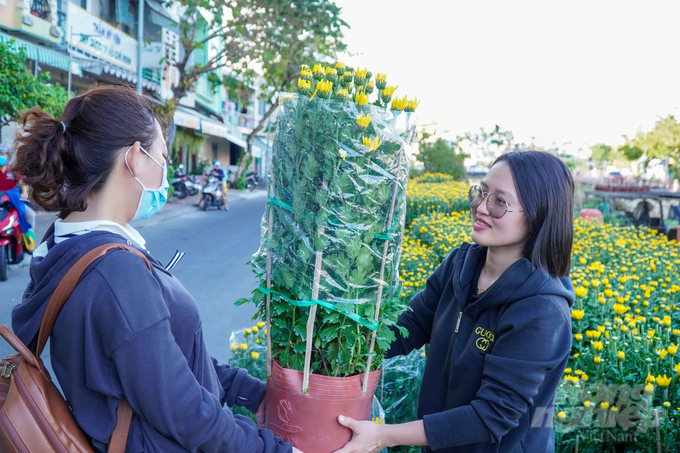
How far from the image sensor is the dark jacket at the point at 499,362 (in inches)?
57.7

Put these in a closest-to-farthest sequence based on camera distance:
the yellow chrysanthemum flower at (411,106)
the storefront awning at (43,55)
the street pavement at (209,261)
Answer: the yellow chrysanthemum flower at (411,106)
the street pavement at (209,261)
the storefront awning at (43,55)

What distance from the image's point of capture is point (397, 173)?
151 cm

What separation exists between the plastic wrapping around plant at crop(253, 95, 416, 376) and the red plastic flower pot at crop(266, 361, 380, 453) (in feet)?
0.16

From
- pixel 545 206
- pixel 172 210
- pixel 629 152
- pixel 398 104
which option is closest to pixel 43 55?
pixel 172 210

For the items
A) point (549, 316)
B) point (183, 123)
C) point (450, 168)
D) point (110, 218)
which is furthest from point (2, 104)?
point (450, 168)

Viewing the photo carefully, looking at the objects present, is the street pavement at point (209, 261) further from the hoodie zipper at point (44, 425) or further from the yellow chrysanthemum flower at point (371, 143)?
the hoodie zipper at point (44, 425)

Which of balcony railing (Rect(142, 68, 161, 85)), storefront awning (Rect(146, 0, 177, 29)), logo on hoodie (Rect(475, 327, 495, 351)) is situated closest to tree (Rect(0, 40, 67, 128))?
logo on hoodie (Rect(475, 327, 495, 351))

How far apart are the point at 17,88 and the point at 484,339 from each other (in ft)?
28.8

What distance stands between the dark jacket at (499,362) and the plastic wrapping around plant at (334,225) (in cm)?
25

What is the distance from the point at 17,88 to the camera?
27.3 feet

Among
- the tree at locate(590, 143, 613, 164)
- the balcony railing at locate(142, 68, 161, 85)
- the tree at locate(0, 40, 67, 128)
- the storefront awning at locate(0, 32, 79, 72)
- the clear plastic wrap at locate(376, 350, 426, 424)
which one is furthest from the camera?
the tree at locate(590, 143, 613, 164)

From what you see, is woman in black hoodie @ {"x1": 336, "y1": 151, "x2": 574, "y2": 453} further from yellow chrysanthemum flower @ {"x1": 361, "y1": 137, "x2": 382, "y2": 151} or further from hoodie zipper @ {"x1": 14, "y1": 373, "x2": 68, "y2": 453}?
hoodie zipper @ {"x1": 14, "y1": 373, "x2": 68, "y2": 453}

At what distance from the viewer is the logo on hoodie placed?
5.16 ft

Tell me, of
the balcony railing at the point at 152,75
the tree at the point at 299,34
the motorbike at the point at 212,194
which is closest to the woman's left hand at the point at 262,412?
the tree at the point at 299,34
